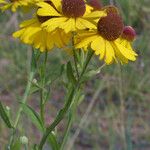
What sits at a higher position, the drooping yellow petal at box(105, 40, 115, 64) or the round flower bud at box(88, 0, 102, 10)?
the round flower bud at box(88, 0, 102, 10)

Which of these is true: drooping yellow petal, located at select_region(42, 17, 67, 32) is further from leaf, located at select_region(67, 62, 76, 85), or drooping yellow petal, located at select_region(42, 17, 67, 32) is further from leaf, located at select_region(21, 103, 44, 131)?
leaf, located at select_region(21, 103, 44, 131)

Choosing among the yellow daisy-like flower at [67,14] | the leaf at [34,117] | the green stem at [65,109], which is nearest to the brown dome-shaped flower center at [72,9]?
the yellow daisy-like flower at [67,14]

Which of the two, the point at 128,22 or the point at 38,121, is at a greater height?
the point at 38,121

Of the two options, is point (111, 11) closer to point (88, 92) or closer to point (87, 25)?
point (87, 25)

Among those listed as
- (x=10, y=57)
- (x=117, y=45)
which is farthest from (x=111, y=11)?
(x=10, y=57)

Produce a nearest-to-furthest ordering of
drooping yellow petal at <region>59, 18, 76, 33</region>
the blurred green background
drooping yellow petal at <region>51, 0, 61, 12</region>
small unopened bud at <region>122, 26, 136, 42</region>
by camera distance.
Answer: drooping yellow petal at <region>59, 18, 76, 33</region>
drooping yellow petal at <region>51, 0, 61, 12</region>
small unopened bud at <region>122, 26, 136, 42</region>
the blurred green background

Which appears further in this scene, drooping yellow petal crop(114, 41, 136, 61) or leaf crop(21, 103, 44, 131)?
leaf crop(21, 103, 44, 131)

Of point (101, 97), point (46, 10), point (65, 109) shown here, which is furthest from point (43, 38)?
point (101, 97)

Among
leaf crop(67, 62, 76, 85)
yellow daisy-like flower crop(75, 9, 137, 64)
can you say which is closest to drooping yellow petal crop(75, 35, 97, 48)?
yellow daisy-like flower crop(75, 9, 137, 64)
